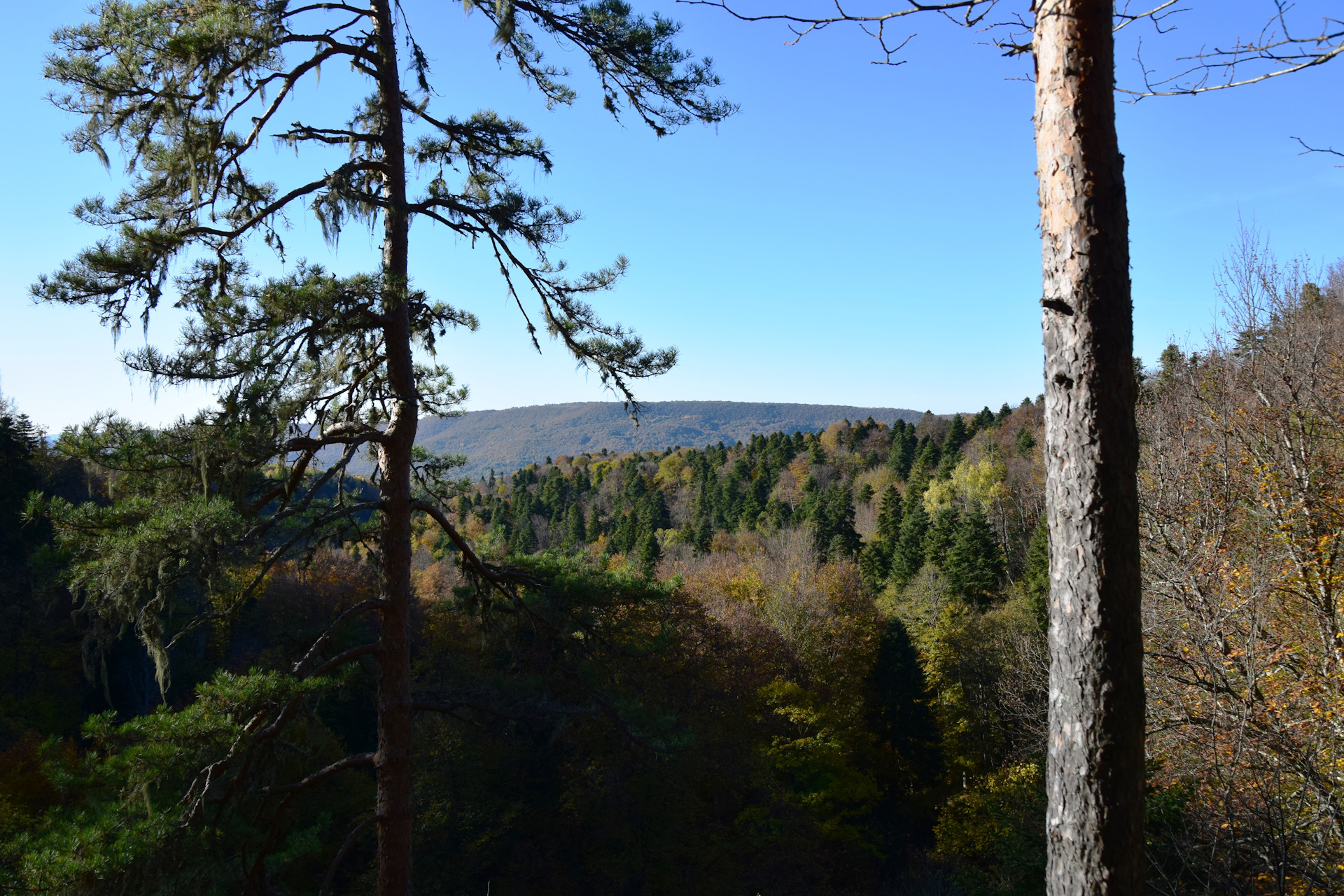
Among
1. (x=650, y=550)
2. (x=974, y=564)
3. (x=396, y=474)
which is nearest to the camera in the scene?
(x=396, y=474)

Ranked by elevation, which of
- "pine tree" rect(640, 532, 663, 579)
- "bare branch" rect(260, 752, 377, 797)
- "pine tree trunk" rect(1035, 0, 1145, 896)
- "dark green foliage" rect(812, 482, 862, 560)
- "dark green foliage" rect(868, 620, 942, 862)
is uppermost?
"pine tree trunk" rect(1035, 0, 1145, 896)

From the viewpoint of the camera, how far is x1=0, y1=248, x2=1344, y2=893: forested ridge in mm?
4496

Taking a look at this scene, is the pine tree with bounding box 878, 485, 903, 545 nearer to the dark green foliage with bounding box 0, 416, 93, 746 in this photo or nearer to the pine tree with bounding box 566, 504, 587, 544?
the pine tree with bounding box 566, 504, 587, 544

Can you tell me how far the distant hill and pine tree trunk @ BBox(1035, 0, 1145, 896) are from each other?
73.1 metres

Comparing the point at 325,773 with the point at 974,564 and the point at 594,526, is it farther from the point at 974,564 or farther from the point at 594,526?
the point at 594,526

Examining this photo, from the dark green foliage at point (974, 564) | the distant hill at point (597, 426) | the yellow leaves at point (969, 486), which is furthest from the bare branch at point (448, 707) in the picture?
the distant hill at point (597, 426)

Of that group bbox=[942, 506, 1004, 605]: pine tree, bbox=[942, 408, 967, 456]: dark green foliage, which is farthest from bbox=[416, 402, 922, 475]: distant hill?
bbox=[942, 506, 1004, 605]: pine tree

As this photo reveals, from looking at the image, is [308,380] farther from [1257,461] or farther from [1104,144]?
[1257,461]

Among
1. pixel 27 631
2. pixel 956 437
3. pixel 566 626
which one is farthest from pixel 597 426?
pixel 566 626

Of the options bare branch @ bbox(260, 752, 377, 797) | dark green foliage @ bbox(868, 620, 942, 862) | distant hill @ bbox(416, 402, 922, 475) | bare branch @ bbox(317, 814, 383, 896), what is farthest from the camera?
distant hill @ bbox(416, 402, 922, 475)

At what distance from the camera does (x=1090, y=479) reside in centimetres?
244

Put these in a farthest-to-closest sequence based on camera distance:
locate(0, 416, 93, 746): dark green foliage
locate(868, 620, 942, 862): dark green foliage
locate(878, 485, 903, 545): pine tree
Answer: locate(878, 485, 903, 545): pine tree, locate(868, 620, 942, 862): dark green foliage, locate(0, 416, 93, 746): dark green foliage

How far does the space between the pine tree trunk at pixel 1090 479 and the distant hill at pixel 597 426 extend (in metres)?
73.1

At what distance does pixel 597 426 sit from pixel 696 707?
7693 cm
